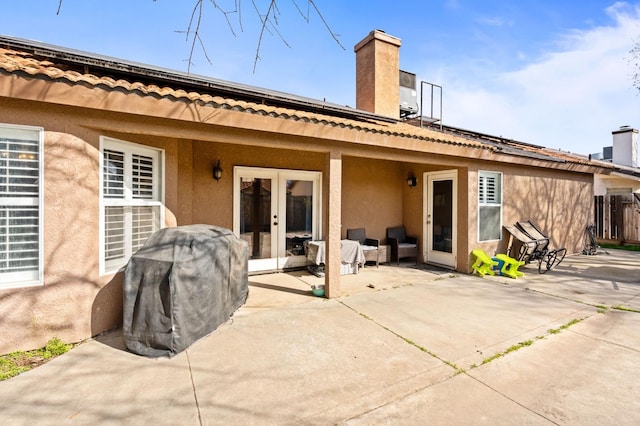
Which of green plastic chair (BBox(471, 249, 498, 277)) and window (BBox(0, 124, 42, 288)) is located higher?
window (BBox(0, 124, 42, 288))

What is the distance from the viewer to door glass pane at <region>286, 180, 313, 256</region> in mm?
7675

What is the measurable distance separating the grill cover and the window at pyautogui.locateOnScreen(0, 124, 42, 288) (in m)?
1.14

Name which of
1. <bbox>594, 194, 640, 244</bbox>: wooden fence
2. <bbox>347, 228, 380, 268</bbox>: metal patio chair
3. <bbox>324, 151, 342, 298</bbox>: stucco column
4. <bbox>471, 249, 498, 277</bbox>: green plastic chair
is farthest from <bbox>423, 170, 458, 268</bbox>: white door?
<bbox>594, 194, 640, 244</bbox>: wooden fence

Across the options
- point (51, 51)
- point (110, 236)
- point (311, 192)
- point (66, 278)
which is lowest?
point (66, 278)

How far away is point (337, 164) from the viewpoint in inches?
222

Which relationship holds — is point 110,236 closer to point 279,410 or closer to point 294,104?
point 279,410

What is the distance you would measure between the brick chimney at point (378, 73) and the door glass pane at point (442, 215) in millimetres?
3698

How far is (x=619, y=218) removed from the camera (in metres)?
12.4

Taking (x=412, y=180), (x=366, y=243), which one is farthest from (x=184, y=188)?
(x=412, y=180)

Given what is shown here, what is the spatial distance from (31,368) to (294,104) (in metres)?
6.49

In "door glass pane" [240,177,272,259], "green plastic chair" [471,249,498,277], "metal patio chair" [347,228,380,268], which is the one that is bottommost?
"green plastic chair" [471,249,498,277]

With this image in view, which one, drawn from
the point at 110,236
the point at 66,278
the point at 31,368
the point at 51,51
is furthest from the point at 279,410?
the point at 51,51

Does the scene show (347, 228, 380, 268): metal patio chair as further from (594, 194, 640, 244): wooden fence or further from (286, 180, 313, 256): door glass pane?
(594, 194, 640, 244): wooden fence

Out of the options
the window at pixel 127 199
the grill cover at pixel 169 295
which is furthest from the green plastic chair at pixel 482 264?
the window at pixel 127 199
